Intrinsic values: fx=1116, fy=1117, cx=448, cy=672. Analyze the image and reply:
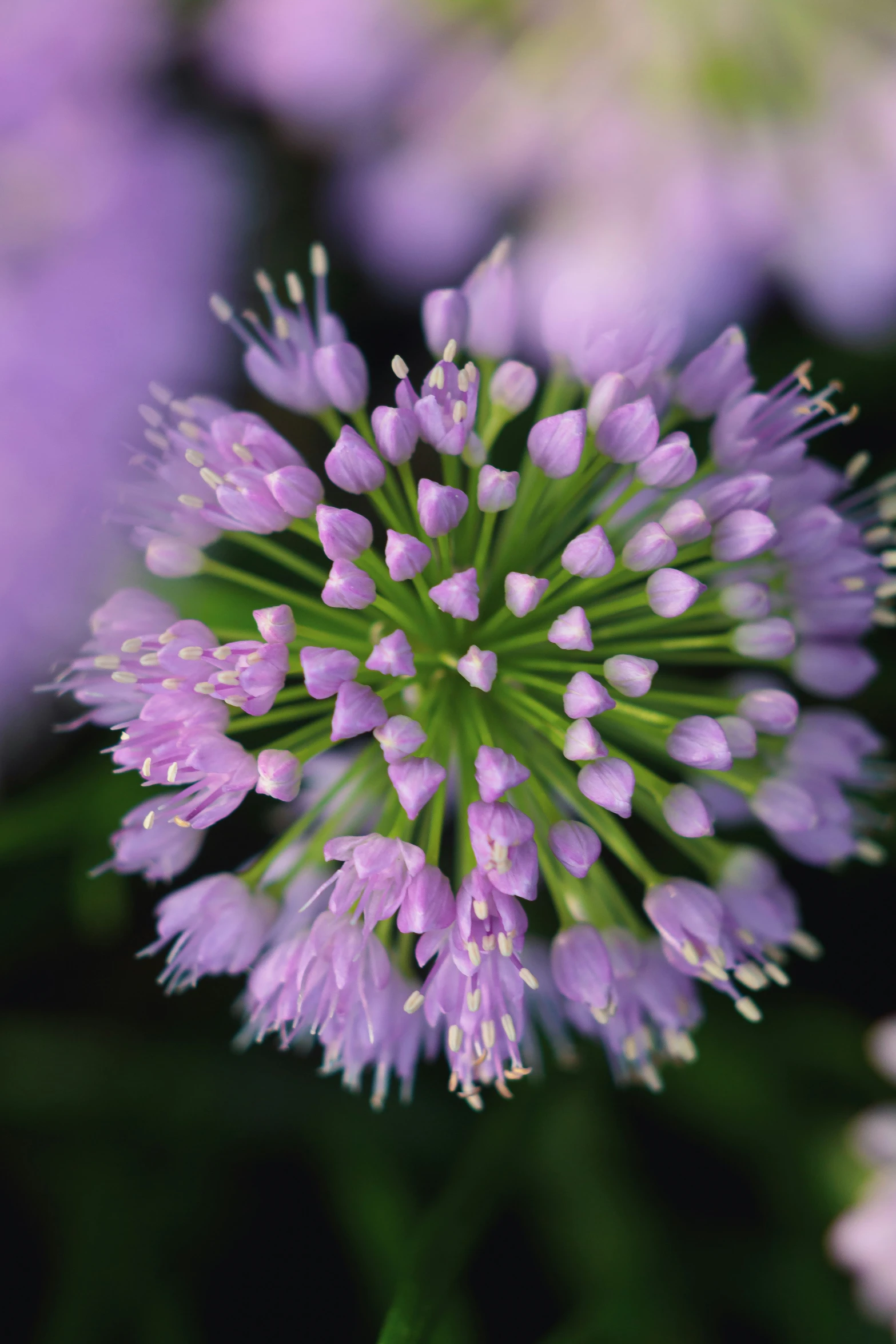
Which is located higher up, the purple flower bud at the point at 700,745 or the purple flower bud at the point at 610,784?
the purple flower bud at the point at 610,784

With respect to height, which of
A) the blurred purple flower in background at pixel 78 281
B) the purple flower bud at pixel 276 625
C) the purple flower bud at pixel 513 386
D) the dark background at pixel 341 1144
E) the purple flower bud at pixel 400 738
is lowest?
the dark background at pixel 341 1144

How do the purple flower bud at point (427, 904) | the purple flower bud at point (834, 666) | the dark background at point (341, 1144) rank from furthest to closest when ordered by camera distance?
the dark background at point (341, 1144) → the purple flower bud at point (834, 666) → the purple flower bud at point (427, 904)

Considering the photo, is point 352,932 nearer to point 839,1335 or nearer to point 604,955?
point 604,955

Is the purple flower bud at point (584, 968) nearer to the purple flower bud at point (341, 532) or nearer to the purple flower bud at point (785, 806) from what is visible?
the purple flower bud at point (785, 806)

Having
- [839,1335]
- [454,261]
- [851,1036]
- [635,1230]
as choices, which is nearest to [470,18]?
[454,261]

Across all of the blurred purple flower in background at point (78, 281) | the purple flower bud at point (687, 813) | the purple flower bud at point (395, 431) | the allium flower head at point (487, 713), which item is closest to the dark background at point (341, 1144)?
the blurred purple flower in background at point (78, 281)

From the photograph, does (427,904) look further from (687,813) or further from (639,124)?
(639,124)
